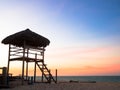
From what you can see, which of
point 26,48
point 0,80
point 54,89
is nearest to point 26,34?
point 26,48

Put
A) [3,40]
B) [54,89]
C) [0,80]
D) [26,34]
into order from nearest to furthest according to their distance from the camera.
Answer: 1. [54,89]
2. [0,80]
3. [26,34]
4. [3,40]

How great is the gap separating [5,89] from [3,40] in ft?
20.7

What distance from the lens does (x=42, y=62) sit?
23.0m

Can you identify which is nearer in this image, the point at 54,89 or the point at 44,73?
the point at 54,89

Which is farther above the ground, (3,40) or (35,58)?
(3,40)

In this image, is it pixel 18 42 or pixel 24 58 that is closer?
pixel 24 58

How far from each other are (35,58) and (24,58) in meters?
2.36

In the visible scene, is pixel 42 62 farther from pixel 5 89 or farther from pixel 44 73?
pixel 5 89

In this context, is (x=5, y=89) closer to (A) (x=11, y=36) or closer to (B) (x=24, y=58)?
(B) (x=24, y=58)

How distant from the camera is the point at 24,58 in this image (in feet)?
66.1

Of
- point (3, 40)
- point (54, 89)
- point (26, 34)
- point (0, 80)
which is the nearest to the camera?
point (54, 89)

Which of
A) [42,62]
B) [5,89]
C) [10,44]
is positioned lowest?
[5,89]

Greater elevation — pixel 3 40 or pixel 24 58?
pixel 3 40

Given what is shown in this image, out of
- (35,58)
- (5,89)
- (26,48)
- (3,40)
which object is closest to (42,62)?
(35,58)
